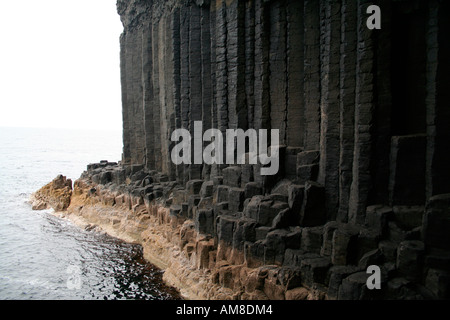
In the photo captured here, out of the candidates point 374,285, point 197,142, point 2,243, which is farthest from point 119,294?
point 2,243

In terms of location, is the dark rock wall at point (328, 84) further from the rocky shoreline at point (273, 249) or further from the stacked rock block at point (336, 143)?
the rocky shoreline at point (273, 249)

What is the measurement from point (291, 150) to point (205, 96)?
5326mm

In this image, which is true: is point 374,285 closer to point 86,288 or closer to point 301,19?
point 301,19

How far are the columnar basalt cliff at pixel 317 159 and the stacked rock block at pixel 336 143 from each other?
28 millimetres

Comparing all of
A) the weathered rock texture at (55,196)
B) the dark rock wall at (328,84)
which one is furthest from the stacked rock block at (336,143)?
the weathered rock texture at (55,196)

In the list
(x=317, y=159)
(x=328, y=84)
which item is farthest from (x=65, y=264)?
(x=328, y=84)

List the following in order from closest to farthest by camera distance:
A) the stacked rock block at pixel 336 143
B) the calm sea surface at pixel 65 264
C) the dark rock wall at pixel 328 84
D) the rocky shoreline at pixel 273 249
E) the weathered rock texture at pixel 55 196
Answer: the rocky shoreline at pixel 273 249 < the stacked rock block at pixel 336 143 < the dark rock wall at pixel 328 84 < the calm sea surface at pixel 65 264 < the weathered rock texture at pixel 55 196

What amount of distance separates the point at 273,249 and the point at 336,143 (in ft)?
9.61

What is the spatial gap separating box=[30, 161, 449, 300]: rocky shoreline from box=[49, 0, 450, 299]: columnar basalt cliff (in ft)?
0.10

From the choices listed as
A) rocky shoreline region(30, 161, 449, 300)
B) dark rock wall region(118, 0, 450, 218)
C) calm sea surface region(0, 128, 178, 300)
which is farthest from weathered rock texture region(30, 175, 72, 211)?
dark rock wall region(118, 0, 450, 218)

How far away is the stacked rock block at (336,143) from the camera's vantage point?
23.9 ft

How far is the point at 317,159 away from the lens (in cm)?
958

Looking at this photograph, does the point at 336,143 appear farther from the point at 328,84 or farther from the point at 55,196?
the point at 55,196

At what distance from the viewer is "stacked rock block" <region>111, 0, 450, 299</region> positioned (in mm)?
7273
